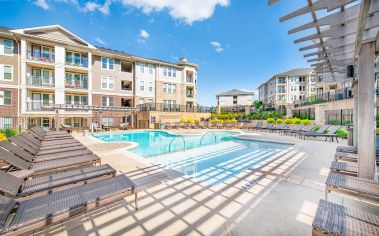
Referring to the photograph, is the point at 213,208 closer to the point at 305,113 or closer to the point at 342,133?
the point at 342,133

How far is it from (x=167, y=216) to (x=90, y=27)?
26.2 meters

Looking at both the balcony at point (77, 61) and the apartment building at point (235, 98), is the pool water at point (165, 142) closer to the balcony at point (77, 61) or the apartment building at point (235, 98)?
the balcony at point (77, 61)

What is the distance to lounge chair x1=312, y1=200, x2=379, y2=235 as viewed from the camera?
1.89 meters

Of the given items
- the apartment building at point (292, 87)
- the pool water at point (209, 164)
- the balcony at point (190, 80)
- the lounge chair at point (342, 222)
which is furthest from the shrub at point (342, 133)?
the apartment building at point (292, 87)

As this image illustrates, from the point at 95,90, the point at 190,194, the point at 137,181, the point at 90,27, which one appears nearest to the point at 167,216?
the point at 190,194

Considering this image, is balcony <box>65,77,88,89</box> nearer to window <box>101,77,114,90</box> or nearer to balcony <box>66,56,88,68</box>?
balcony <box>66,56,88,68</box>

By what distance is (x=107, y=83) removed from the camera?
23125 mm

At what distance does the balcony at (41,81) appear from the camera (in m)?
18.4

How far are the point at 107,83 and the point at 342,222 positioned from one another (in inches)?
995

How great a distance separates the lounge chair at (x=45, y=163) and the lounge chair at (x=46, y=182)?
79 cm

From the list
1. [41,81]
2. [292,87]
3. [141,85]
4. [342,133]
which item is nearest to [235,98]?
[292,87]

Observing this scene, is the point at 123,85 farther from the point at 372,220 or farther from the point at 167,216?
the point at 372,220

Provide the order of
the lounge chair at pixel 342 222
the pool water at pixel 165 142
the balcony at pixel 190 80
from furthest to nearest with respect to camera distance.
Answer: the balcony at pixel 190 80 → the pool water at pixel 165 142 → the lounge chair at pixel 342 222

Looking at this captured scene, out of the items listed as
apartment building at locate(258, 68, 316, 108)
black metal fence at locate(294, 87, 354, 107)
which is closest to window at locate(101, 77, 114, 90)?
black metal fence at locate(294, 87, 354, 107)
